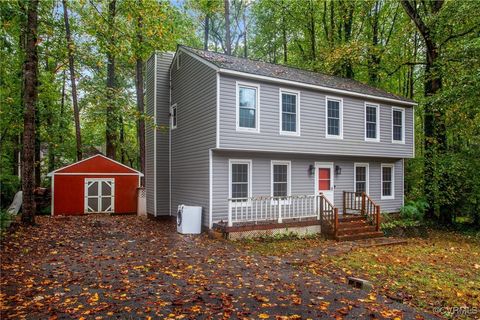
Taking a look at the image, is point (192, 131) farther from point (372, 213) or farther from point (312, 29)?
point (312, 29)

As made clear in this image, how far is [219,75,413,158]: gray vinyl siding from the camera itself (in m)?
10.9

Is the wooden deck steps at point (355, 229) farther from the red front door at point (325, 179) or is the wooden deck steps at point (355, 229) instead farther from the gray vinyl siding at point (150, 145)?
the gray vinyl siding at point (150, 145)

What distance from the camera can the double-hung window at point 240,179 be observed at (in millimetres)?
11633

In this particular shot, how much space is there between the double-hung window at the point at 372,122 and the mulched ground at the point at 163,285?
8.89 metres

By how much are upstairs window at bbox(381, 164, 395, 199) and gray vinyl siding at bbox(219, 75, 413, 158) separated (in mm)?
849

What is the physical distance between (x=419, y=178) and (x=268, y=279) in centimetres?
1485

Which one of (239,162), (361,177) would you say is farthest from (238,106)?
(361,177)

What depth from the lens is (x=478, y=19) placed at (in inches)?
575

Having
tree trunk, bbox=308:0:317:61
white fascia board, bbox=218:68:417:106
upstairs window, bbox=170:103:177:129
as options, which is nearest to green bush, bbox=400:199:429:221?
white fascia board, bbox=218:68:417:106

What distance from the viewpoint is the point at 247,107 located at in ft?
37.5

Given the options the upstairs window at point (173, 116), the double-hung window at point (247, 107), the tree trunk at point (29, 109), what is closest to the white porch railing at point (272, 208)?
the double-hung window at point (247, 107)

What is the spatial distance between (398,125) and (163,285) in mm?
13971

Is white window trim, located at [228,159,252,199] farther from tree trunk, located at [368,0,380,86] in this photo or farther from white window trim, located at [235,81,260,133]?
tree trunk, located at [368,0,380,86]

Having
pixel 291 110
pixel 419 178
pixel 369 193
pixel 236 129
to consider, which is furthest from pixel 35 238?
pixel 419 178
